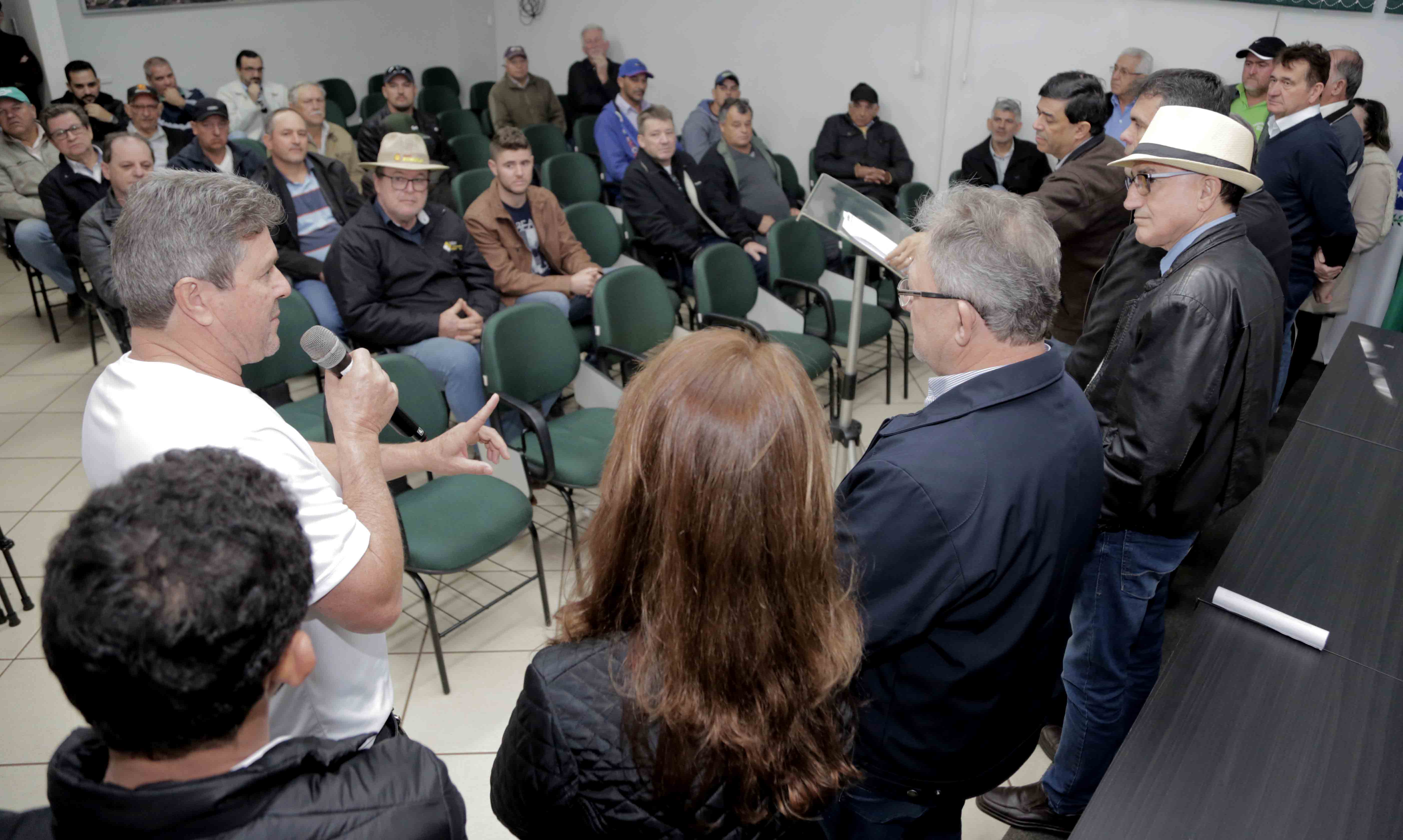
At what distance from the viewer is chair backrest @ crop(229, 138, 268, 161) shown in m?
5.11

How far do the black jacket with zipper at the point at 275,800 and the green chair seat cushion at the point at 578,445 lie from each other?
2116mm

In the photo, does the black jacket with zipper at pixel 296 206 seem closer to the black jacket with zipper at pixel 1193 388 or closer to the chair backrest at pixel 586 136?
the chair backrest at pixel 586 136

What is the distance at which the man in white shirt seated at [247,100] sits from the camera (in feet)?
22.2

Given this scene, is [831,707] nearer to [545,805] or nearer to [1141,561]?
[545,805]

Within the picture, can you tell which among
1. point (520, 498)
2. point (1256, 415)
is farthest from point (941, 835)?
point (520, 498)

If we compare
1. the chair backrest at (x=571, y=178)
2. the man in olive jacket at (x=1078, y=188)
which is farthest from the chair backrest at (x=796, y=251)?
the chair backrest at (x=571, y=178)

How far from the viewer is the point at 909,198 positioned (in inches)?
228

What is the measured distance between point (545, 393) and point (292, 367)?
3.43 feet

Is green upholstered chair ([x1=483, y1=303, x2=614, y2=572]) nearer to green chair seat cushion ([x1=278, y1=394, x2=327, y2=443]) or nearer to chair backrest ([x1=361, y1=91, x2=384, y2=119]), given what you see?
green chair seat cushion ([x1=278, y1=394, x2=327, y2=443])

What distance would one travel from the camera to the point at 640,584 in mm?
1054

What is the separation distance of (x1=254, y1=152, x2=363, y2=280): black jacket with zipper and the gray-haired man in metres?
3.94

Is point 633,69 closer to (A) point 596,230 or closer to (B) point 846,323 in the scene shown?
(A) point 596,230

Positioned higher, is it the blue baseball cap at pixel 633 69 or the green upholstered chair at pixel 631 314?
the blue baseball cap at pixel 633 69

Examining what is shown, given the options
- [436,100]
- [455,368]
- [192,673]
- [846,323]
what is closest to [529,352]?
[455,368]
